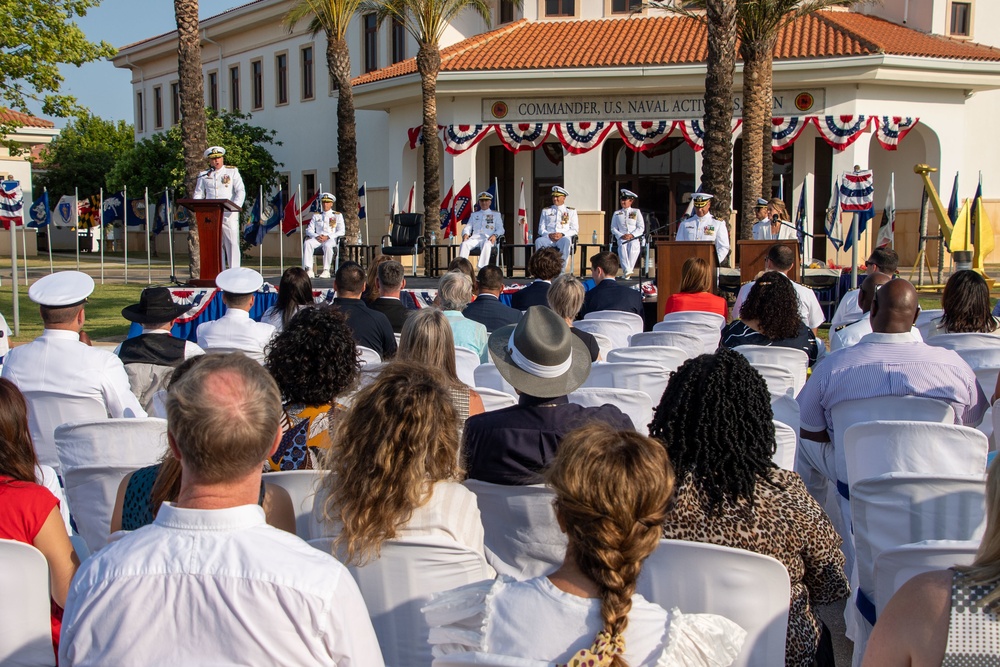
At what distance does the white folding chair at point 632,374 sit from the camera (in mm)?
5539

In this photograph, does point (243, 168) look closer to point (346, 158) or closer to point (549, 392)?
point (346, 158)

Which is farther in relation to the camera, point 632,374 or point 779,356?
point 779,356

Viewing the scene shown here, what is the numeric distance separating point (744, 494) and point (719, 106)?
539 inches

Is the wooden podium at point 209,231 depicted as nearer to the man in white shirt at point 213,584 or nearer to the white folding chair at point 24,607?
the white folding chair at point 24,607

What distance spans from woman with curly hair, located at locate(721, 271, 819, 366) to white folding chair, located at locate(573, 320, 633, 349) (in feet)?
4.44

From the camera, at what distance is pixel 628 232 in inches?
738

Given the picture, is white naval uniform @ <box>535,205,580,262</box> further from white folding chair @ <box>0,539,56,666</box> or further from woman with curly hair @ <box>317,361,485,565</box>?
white folding chair @ <box>0,539,56,666</box>

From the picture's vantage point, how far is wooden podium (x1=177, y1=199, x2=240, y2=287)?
1312 cm

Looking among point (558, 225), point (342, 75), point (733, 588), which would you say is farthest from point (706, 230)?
point (733, 588)

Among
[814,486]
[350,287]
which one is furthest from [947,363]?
[350,287]

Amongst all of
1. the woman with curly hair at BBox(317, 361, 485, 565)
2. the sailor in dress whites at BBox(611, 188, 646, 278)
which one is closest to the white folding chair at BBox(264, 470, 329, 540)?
the woman with curly hair at BBox(317, 361, 485, 565)

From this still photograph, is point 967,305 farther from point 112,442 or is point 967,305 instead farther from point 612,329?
point 112,442

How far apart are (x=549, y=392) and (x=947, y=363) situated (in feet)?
6.85

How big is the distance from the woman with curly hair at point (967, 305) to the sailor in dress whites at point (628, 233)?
41.4 feet
